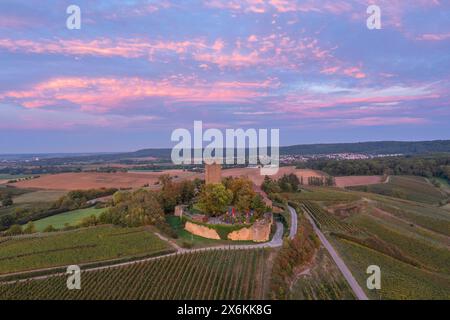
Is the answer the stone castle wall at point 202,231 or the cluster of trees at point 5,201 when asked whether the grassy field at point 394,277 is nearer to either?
the stone castle wall at point 202,231

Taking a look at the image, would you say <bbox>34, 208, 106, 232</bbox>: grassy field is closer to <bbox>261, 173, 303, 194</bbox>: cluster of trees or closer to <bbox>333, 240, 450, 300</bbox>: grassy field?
<bbox>261, 173, 303, 194</bbox>: cluster of trees

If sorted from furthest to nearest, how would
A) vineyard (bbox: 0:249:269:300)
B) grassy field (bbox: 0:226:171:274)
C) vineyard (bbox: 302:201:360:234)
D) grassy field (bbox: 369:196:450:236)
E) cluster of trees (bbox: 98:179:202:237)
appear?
grassy field (bbox: 369:196:450:236) → vineyard (bbox: 302:201:360:234) → cluster of trees (bbox: 98:179:202:237) → grassy field (bbox: 0:226:171:274) → vineyard (bbox: 0:249:269:300)

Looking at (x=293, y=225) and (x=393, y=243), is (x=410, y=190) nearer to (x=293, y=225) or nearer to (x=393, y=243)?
(x=393, y=243)

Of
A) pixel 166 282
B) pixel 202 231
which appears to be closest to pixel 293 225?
pixel 202 231

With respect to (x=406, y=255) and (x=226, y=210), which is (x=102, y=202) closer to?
(x=226, y=210)

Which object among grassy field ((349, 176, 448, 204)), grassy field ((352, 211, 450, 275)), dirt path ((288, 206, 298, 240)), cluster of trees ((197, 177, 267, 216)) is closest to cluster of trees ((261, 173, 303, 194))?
dirt path ((288, 206, 298, 240))
